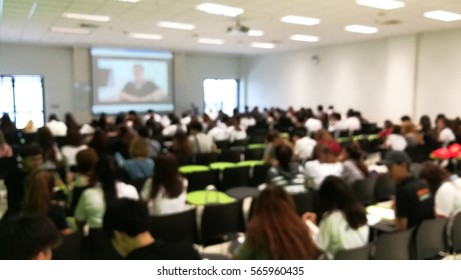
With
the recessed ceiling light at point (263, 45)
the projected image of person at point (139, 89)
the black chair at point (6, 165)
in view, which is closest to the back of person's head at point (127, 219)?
the black chair at point (6, 165)

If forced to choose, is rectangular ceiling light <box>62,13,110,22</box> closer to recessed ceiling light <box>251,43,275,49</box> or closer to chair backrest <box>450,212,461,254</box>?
recessed ceiling light <box>251,43,275,49</box>

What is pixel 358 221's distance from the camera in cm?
240

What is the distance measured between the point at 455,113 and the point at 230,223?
8200 millimetres

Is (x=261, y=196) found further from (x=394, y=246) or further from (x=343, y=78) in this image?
(x=343, y=78)

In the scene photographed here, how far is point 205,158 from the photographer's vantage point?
18.4ft

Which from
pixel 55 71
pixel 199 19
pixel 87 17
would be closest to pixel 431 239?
pixel 199 19

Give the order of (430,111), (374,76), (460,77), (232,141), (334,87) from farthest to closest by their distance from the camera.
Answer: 1. (334,87)
2. (374,76)
3. (430,111)
4. (460,77)
5. (232,141)

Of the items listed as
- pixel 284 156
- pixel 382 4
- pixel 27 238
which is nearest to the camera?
pixel 27 238

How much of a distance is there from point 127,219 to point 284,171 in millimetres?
2477
